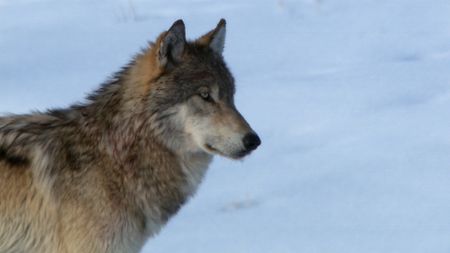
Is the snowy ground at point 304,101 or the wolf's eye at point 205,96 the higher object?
the wolf's eye at point 205,96

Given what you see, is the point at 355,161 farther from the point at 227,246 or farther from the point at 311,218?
the point at 227,246

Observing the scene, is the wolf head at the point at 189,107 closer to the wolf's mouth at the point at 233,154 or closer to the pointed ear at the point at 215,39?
the wolf's mouth at the point at 233,154

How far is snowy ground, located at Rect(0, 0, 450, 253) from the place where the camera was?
629 cm

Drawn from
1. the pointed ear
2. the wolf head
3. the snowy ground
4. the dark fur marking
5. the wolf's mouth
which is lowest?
the snowy ground

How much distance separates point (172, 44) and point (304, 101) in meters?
3.68

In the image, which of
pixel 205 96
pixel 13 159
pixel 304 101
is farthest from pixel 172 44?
pixel 304 101

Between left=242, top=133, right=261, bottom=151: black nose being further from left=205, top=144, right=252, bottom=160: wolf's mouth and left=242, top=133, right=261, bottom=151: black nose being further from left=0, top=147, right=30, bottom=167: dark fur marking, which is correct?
left=0, top=147, right=30, bottom=167: dark fur marking

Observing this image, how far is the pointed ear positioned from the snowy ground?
1342 millimetres

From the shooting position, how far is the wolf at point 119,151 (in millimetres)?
4832

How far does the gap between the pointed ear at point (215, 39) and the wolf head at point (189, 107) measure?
22 centimetres

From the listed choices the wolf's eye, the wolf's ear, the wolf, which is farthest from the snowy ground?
the wolf's ear

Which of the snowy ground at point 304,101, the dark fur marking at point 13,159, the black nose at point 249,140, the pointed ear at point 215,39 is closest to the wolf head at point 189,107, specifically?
the black nose at point 249,140

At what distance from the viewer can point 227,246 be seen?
6.08 metres

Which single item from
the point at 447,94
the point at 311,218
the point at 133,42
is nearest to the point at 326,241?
the point at 311,218
